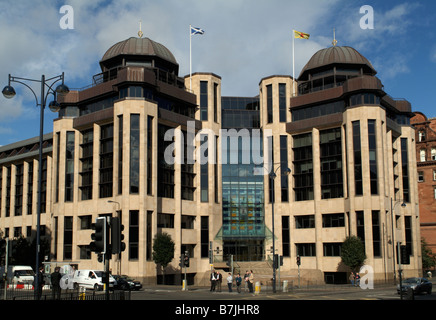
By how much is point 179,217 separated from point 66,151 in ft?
60.9

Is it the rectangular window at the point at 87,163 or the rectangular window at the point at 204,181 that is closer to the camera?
the rectangular window at the point at 87,163

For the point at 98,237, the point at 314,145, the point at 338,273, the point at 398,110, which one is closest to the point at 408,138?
the point at 398,110

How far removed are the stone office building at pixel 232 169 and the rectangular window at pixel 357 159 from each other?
0.46 feet

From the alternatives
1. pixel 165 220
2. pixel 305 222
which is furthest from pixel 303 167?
pixel 165 220

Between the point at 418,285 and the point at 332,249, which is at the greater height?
the point at 332,249

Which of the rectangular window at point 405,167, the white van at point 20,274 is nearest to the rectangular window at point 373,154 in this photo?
the rectangular window at point 405,167

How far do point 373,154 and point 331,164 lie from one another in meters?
6.56

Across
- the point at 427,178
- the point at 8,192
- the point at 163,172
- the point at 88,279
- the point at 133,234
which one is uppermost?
the point at 427,178

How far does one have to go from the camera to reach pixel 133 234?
62.1 meters

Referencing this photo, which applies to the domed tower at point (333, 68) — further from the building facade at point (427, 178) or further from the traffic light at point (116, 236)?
the traffic light at point (116, 236)

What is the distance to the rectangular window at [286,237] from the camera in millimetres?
72125

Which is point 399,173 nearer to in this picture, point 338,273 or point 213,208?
point 338,273

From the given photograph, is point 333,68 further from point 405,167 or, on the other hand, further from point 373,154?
point 405,167

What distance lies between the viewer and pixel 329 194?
230 ft
